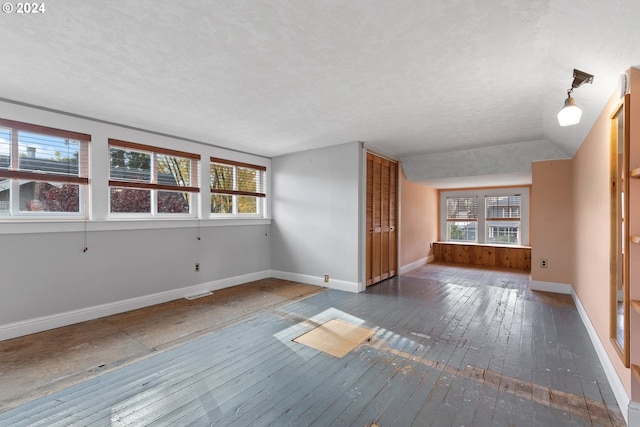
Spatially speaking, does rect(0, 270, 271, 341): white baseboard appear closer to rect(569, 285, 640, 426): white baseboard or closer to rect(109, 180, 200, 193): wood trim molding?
rect(109, 180, 200, 193): wood trim molding

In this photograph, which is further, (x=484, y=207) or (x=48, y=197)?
(x=484, y=207)

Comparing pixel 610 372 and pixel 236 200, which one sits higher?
pixel 236 200

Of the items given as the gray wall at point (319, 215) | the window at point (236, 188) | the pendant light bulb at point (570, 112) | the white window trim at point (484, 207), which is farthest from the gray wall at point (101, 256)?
the white window trim at point (484, 207)

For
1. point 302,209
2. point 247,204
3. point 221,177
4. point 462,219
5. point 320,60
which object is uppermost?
point 320,60

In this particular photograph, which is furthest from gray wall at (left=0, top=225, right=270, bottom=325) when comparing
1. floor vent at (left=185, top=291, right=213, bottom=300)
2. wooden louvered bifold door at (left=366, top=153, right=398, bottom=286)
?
wooden louvered bifold door at (left=366, top=153, right=398, bottom=286)

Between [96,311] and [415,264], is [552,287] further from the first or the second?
[96,311]

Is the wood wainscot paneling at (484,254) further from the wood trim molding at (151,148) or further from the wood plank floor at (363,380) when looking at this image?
the wood trim molding at (151,148)

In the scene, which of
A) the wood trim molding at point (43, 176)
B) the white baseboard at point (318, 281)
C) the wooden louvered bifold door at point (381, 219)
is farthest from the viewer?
the wooden louvered bifold door at point (381, 219)

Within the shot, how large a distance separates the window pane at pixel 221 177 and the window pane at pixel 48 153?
181cm

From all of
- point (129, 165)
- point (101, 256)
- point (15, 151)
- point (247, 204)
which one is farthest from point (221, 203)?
point (15, 151)

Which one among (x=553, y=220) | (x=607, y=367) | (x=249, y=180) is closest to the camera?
(x=607, y=367)

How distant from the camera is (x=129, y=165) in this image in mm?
3979

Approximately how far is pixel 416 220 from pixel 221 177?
4674 mm

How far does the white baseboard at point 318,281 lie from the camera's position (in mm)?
4812
